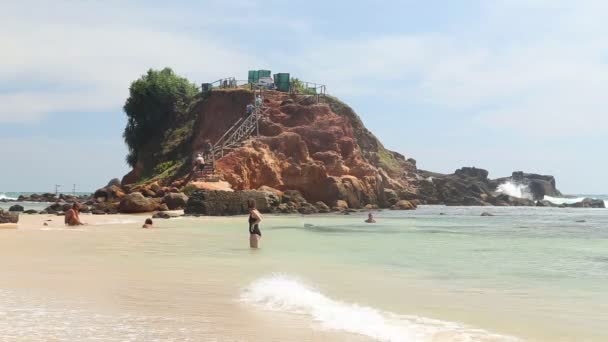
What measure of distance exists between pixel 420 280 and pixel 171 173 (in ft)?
164

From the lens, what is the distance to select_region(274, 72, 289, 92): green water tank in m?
65.5

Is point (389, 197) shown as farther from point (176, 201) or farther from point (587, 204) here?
point (587, 204)

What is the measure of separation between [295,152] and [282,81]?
13.3 meters

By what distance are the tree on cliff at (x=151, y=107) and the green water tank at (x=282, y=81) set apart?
39.3 feet

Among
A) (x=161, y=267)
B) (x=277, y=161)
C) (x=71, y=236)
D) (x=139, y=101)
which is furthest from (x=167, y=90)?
(x=161, y=267)

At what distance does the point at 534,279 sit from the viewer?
12.8 meters

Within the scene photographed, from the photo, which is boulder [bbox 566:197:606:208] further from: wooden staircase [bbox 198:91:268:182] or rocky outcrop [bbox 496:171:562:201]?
wooden staircase [bbox 198:91:268:182]

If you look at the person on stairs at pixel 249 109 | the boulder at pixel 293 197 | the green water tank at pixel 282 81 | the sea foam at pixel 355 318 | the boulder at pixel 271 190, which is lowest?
the sea foam at pixel 355 318

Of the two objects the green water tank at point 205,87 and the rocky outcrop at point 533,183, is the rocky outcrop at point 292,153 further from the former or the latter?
the rocky outcrop at point 533,183

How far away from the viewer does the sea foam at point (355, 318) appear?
7.18 meters

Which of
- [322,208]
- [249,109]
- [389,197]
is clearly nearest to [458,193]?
[389,197]

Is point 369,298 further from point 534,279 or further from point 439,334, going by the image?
point 534,279

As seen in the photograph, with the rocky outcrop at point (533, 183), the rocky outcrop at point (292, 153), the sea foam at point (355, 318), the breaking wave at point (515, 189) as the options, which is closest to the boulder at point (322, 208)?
the rocky outcrop at point (292, 153)

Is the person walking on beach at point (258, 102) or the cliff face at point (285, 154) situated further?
the person walking on beach at point (258, 102)
